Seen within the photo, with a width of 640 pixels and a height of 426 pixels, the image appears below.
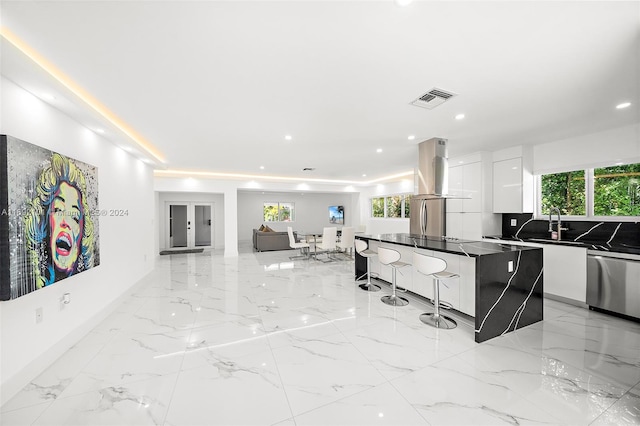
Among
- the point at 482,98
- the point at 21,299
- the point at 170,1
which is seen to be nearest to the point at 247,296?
the point at 21,299

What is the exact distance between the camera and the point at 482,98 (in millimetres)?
2672

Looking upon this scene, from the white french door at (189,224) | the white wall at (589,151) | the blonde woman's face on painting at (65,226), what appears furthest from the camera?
the white french door at (189,224)

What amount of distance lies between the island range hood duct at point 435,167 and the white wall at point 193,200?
25.5 feet

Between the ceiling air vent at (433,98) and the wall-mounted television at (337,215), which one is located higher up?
the ceiling air vent at (433,98)

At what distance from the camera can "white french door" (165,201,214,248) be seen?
30.2ft

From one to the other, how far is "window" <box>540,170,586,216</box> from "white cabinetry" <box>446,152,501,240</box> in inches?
31.7

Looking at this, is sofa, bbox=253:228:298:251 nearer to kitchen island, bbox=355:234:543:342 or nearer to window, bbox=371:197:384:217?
window, bbox=371:197:384:217

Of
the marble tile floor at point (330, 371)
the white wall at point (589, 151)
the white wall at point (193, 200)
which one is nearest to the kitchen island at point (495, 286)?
the marble tile floor at point (330, 371)

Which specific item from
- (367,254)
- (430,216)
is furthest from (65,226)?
(430,216)

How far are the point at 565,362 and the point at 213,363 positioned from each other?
3189mm

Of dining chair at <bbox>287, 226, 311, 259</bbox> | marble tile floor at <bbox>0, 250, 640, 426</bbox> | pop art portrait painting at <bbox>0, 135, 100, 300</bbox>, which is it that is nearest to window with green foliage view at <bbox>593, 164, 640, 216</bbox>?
marble tile floor at <bbox>0, 250, 640, 426</bbox>

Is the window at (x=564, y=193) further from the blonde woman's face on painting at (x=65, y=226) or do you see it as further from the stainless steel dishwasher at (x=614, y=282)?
the blonde woman's face on painting at (x=65, y=226)

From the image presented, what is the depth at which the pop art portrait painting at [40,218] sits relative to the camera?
1.87 meters

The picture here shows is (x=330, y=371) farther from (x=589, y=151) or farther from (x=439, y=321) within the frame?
(x=589, y=151)
